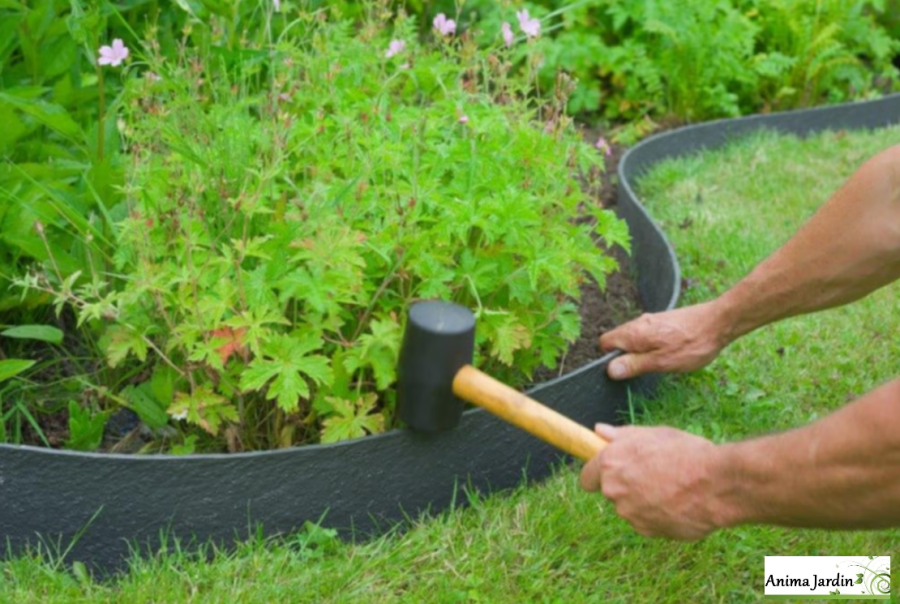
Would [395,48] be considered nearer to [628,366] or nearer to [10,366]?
[628,366]

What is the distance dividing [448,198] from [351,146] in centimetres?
27

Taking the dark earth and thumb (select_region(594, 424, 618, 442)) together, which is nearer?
thumb (select_region(594, 424, 618, 442))

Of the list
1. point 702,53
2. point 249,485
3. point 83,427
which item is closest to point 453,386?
point 249,485

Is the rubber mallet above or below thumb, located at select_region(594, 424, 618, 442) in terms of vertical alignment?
above

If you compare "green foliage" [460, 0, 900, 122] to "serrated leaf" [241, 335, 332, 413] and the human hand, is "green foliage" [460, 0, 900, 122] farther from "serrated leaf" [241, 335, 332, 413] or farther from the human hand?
the human hand

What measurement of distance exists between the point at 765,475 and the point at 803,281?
955 millimetres

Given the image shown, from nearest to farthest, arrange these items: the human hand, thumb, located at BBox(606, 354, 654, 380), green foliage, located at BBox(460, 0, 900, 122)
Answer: the human hand, thumb, located at BBox(606, 354, 654, 380), green foliage, located at BBox(460, 0, 900, 122)

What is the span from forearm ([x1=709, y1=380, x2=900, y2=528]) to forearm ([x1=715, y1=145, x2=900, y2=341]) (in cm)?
88

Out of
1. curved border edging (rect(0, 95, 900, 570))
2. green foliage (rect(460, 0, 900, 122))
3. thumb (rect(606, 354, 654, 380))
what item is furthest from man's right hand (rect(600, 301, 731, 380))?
green foliage (rect(460, 0, 900, 122))

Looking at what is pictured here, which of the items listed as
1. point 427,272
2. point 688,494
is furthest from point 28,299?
point 688,494

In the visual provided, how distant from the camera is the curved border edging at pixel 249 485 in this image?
8.52 ft

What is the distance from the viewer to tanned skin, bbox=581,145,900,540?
2051mm

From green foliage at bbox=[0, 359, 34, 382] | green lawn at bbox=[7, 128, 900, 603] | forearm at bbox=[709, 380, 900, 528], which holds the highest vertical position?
green foliage at bbox=[0, 359, 34, 382]

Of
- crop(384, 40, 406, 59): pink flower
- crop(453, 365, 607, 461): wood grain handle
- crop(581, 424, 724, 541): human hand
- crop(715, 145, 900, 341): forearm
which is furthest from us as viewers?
crop(384, 40, 406, 59): pink flower
